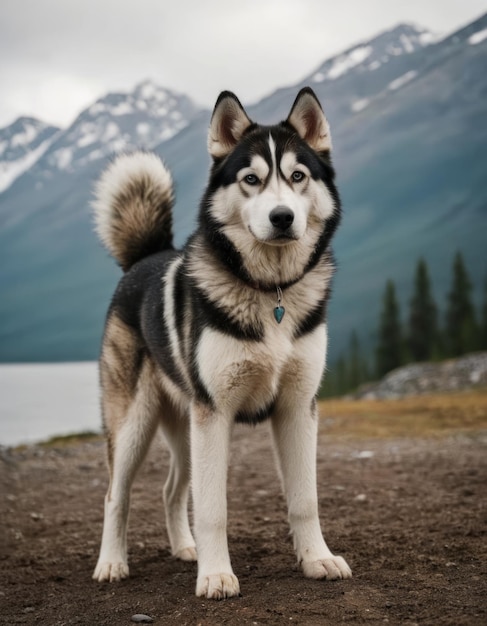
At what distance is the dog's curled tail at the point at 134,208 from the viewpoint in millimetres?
5754

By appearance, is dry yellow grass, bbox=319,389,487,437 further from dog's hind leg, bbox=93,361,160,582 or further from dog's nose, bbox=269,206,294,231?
dog's nose, bbox=269,206,294,231

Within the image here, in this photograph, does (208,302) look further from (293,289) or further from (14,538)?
(14,538)

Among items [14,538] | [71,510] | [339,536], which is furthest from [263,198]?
→ [71,510]

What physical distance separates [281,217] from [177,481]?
2.34 meters

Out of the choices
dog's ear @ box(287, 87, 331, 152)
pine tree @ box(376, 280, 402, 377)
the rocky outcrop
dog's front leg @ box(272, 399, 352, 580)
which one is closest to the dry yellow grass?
dog's front leg @ box(272, 399, 352, 580)

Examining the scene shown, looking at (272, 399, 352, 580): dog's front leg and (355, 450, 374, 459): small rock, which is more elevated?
(272, 399, 352, 580): dog's front leg

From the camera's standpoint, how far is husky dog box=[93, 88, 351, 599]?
3967 millimetres


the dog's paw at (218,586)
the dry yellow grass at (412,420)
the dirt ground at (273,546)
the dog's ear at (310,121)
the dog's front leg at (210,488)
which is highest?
the dog's ear at (310,121)

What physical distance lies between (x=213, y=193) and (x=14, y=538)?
3.37 m

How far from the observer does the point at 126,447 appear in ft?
16.1

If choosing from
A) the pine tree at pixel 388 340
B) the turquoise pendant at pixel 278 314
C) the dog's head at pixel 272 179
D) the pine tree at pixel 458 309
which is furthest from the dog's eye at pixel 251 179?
the pine tree at pixel 388 340

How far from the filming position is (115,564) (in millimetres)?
4734

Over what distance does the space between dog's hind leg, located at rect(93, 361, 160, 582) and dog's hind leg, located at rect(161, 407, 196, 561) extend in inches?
10.5

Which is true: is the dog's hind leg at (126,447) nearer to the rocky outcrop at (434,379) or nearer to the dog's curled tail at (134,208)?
the dog's curled tail at (134,208)
